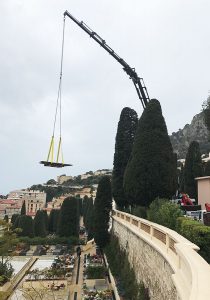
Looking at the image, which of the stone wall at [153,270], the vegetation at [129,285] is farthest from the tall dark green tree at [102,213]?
the stone wall at [153,270]

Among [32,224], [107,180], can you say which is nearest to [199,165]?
[107,180]

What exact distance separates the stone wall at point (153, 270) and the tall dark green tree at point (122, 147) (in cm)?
1403

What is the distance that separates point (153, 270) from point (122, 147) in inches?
833

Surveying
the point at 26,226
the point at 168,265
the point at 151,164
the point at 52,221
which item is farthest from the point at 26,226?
the point at 168,265

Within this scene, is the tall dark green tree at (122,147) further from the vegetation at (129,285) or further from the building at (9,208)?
the building at (9,208)

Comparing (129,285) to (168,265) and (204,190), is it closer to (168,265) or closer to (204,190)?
(204,190)

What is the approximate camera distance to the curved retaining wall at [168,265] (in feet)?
19.0

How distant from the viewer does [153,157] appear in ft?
71.7

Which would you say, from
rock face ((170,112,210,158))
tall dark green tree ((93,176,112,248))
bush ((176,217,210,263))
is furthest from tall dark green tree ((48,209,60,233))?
rock face ((170,112,210,158))

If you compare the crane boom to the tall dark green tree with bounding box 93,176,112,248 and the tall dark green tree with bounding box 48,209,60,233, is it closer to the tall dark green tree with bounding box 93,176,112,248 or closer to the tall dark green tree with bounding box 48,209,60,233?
the tall dark green tree with bounding box 93,176,112,248

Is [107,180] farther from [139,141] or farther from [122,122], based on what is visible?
[139,141]

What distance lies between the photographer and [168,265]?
10.3 m

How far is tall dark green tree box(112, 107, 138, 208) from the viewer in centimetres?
3350

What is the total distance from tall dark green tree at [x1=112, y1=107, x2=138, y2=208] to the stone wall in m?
14.0
